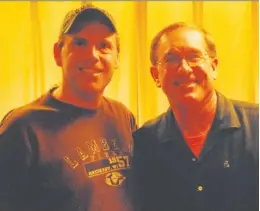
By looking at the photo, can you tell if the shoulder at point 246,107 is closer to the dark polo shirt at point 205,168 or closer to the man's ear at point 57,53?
the dark polo shirt at point 205,168

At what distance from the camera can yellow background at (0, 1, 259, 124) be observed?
3.14 feet

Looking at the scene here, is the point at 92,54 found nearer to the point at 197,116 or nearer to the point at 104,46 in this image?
the point at 104,46

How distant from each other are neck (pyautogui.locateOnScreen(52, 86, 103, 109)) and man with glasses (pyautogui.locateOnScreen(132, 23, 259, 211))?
5.7 inches

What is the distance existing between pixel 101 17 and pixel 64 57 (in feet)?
0.46

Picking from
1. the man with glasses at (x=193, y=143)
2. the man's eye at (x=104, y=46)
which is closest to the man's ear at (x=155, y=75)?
the man with glasses at (x=193, y=143)

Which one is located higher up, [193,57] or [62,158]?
[193,57]

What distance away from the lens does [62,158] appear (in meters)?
0.90

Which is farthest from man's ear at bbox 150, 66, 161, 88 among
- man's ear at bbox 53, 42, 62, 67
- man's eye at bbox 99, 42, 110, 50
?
man's ear at bbox 53, 42, 62, 67

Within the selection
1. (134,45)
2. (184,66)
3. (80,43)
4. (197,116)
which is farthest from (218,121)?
(80,43)

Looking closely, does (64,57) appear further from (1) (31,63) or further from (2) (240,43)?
(2) (240,43)

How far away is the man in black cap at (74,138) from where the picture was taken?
0.89m

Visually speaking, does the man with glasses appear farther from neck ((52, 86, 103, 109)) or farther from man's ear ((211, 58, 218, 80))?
neck ((52, 86, 103, 109))

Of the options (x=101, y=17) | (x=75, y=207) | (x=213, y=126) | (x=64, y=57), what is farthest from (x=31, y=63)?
(x=213, y=126)

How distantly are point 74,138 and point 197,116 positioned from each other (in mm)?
317
